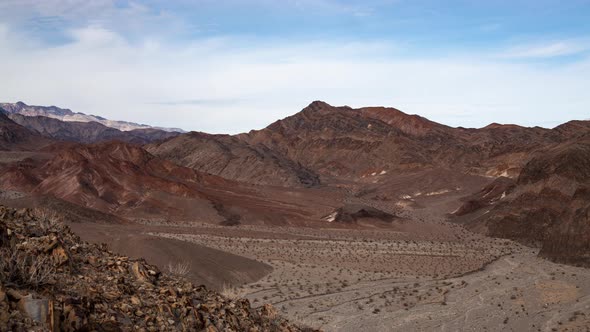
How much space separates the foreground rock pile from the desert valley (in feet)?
0.09

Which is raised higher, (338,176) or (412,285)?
(338,176)

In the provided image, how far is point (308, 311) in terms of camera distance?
79.0 feet

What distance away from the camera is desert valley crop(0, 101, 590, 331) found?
28.2ft

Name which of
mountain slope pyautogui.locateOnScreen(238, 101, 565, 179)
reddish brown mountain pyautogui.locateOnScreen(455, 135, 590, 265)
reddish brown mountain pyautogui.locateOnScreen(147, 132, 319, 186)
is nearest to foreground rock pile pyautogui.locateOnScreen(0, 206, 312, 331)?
reddish brown mountain pyautogui.locateOnScreen(455, 135, 590, 265)

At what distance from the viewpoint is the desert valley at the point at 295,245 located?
8.61 m

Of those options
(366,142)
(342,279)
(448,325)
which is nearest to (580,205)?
(342,279)

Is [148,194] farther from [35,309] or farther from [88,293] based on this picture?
[35,309]

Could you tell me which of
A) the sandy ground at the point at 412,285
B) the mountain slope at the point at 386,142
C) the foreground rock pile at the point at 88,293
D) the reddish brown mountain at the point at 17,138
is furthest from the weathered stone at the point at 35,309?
the reddish brown mountain at the point at 17,138

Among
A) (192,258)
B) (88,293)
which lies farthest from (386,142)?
(88,293)

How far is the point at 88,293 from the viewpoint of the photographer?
7527 mm

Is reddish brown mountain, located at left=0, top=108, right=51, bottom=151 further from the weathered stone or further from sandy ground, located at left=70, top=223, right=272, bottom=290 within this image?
the weathered stone

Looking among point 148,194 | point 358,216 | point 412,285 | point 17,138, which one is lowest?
point 412,285

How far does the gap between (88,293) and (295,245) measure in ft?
121

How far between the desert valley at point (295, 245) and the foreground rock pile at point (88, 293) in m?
0.03
